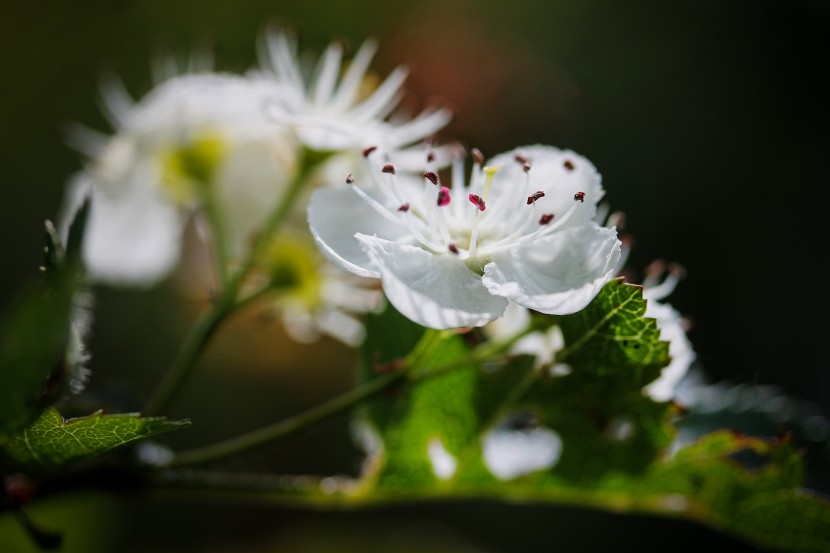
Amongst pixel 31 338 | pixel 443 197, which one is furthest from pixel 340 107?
pixel 31 338

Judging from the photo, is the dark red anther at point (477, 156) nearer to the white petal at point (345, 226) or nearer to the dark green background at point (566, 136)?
the white petal at point (345, 226)

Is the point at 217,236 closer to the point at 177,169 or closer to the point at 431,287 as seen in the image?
the point at 177,169

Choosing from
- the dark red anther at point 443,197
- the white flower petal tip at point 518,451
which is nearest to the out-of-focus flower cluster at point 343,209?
the dark red anther at point 443,197

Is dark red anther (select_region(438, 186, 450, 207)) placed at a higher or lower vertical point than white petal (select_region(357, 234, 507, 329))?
higher

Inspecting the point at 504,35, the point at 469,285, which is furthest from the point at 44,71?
the point at 469,285

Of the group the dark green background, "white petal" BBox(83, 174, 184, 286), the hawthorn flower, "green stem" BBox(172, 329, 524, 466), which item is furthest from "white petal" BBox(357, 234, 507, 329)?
the dark green background

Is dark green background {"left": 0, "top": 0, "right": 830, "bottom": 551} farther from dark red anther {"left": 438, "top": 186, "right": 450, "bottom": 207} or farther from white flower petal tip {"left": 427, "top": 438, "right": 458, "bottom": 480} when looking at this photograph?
dark red anther {"left": 438, "top": 186, "right": 450, "bottom": 207}
